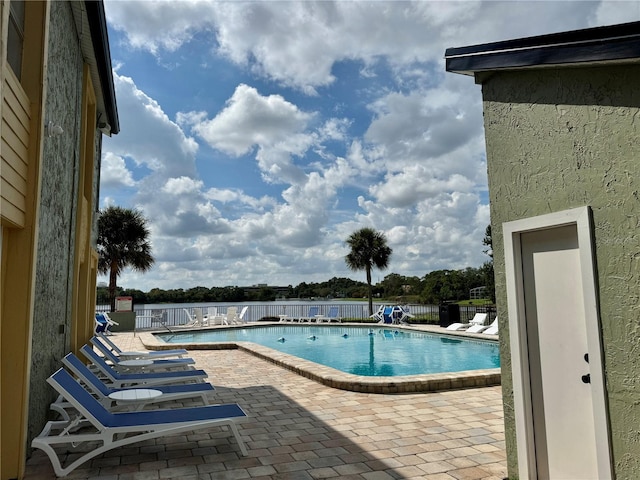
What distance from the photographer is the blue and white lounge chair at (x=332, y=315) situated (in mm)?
24016

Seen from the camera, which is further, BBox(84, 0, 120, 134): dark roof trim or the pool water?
the pool water

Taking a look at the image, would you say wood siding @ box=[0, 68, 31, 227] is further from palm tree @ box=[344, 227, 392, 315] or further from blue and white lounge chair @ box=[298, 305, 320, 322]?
palm tree @ box=[344, 227, 392, 315]

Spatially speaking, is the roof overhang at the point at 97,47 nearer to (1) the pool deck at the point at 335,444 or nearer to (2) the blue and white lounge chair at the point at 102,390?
(2) the blue and white lounge chair at the point at 102,390

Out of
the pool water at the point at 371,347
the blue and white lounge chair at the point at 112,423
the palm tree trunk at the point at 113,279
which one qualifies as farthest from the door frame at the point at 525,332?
the palm tree trunk at the point at 113,279

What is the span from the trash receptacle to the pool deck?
1273cm

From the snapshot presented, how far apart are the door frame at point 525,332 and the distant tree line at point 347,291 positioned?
2201 centimetres

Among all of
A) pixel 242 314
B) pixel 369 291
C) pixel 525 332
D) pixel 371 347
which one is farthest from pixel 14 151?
pixel 369 291

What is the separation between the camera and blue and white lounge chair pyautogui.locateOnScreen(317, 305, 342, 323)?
24.0m

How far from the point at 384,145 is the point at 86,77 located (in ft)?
44.0

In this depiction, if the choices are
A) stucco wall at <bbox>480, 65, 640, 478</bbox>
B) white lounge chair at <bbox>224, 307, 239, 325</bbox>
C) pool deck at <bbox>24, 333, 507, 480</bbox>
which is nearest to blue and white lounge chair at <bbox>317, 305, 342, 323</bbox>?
white lounge chair at <bbox>224, 307, 239, 325</bbox>

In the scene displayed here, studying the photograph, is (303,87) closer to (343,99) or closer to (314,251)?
(343,99)

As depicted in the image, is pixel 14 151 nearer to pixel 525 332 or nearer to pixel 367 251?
pixel 525 332

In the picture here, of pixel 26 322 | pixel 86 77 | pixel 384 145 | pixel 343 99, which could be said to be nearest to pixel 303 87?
pixel 343 99

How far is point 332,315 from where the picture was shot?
2403cm
